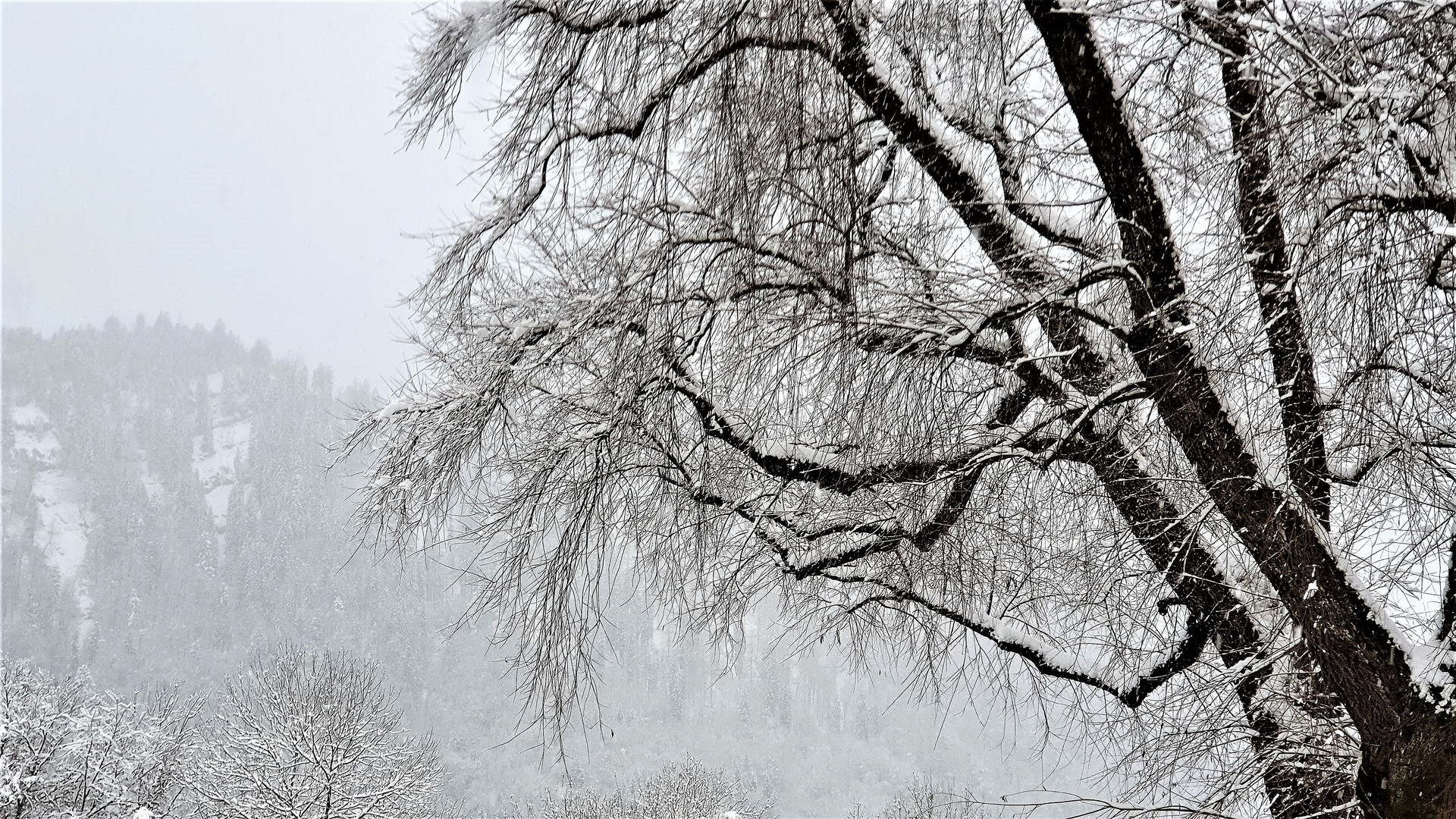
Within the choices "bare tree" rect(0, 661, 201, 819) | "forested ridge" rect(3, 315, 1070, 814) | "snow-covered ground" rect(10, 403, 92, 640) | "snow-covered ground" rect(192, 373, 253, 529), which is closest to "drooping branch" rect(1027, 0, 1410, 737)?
"bare tree" rect(0, 661, 201, 819)

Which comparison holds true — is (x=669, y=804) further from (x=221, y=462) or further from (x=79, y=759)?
(x=221, y=462)

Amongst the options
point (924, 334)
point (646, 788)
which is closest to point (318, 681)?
point (646, 788)

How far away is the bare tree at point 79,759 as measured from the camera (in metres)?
17.4

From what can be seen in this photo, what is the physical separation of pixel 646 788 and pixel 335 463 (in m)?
34.0

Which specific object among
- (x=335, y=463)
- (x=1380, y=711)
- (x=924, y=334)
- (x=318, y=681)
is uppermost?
(x=318, y=681)

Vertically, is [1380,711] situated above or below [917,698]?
below

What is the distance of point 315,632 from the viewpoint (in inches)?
4171

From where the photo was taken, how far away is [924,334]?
Result: 293 centimetres

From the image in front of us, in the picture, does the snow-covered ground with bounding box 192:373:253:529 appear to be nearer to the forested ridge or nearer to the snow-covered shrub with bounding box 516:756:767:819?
the forested ridge

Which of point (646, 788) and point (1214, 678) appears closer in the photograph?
point (1214, 678)

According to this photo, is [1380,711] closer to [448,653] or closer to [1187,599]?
[1187,599]

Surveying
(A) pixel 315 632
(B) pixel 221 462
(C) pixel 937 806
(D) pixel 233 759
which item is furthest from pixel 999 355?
(B) pixel 221 462

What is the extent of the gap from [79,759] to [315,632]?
95.9 meters

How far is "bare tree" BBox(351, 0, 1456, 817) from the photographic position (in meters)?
2.46
